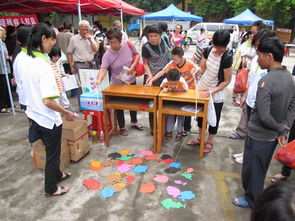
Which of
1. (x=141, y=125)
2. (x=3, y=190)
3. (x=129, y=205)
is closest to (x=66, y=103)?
(x=141, y=125)

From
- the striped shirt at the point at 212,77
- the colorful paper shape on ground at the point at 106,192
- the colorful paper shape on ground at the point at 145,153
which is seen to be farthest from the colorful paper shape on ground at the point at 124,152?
the striped shirt at the point at 212,77

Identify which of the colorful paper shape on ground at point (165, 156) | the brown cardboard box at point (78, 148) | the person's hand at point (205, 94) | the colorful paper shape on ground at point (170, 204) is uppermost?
the person's hand at point (205, 94)

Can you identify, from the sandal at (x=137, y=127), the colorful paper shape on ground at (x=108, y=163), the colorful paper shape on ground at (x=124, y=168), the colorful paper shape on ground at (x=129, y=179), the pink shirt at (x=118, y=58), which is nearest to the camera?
the colorful paper shape on ground at (x=129, y=179)

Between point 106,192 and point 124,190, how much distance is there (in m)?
0.19

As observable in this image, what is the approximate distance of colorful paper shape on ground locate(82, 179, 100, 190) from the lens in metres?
2.66

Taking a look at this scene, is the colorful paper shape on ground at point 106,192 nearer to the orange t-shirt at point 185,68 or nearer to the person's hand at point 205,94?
the person's hand at point 205,94

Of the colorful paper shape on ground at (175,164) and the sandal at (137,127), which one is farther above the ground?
the sandal at (137,127)

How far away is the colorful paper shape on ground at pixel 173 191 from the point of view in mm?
2553

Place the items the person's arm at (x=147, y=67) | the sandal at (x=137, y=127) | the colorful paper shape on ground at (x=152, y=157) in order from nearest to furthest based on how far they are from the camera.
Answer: the colorful paper shape on ground at (x=152, y=157)
the person's arm at (x=147, y=67)
the sandal at (x=137, y=127)

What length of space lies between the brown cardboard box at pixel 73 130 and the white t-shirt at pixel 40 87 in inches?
32.0

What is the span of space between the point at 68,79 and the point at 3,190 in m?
1.81

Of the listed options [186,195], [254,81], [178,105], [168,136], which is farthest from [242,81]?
[186,195]

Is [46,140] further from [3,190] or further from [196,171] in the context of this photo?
[196,171]

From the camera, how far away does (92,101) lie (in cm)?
365
